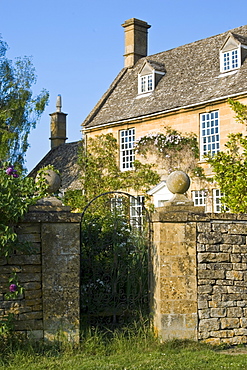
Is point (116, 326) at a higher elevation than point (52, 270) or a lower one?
lower

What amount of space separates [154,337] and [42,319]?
5.39ft

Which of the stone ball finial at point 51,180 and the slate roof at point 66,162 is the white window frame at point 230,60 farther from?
the stone ball finial at point 51,180

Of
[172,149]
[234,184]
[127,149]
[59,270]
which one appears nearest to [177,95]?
[172,149]

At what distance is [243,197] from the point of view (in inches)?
536

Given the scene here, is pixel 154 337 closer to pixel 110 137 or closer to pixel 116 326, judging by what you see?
pixel 116 326

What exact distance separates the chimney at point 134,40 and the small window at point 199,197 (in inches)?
336

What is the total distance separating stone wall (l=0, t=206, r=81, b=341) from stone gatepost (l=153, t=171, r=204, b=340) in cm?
120

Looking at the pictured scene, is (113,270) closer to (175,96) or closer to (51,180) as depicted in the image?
(51,180)

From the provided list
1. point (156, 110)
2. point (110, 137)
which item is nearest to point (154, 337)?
point (156, 110)

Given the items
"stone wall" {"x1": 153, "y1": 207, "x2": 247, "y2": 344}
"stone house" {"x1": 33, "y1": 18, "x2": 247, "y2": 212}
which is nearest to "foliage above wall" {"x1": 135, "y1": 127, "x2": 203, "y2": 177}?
"stone house" {"x1": 33, "y1": 18, "x2": 247, "y2": 212}

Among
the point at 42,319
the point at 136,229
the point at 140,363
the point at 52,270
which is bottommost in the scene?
the point at 140,363

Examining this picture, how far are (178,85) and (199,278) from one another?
46.6ft

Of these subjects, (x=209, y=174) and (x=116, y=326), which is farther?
(x=209, y=174)

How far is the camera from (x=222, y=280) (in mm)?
7980
